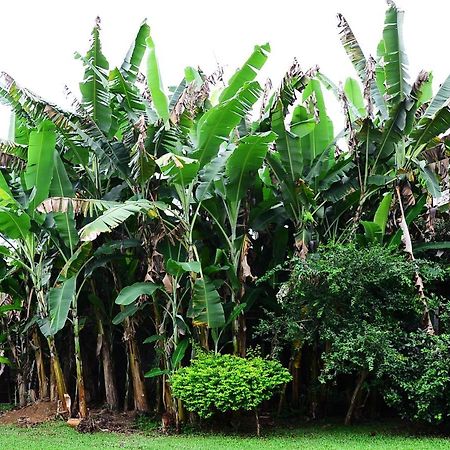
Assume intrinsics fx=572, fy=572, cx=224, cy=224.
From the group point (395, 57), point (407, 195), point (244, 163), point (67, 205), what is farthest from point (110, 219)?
point (395, 57)

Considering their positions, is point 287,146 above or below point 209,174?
above

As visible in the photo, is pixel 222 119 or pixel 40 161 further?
pixel 40 161

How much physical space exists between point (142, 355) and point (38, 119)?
3.80 m

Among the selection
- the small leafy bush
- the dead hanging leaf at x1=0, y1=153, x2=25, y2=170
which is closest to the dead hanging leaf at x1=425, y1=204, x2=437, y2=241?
the small leafy bush

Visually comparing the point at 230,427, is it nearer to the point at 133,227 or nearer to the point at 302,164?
the point at 133,227

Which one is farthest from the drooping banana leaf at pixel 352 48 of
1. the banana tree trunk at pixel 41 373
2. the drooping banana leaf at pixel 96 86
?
the banana tree trunk at pixel 41 373

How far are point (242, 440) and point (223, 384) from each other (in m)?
0.69

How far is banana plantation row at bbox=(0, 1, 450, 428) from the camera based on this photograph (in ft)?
21.1

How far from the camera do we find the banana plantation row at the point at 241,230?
6.44m

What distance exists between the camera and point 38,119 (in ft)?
23.9

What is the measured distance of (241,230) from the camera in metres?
7.52

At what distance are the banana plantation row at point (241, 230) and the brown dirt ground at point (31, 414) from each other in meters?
0.27

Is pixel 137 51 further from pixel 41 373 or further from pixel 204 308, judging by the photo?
pixel 41 373

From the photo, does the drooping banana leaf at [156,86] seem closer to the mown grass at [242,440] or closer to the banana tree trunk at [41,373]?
the banana tree trunk at [41,373]
